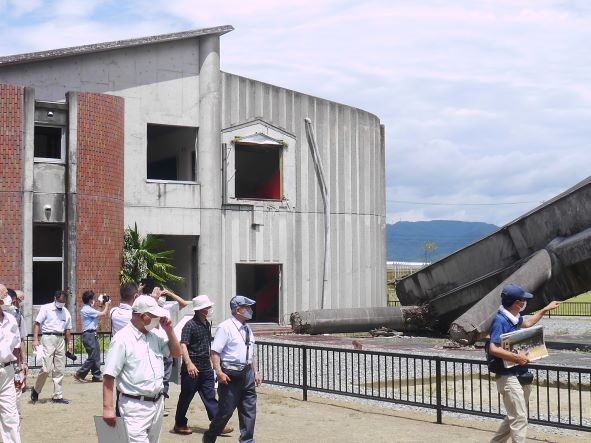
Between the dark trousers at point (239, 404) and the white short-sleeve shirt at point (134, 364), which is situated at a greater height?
the white short-sleeve shirt at point (134, 364)

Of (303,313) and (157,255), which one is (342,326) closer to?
(303,313)

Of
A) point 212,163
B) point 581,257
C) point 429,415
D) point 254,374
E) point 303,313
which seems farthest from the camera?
point 212,163

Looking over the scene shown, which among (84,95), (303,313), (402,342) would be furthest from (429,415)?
(84,95)

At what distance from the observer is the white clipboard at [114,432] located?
257 inches

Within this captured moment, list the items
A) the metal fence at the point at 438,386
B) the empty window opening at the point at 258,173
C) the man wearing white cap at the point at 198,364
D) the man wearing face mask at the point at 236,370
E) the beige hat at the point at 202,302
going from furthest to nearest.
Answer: the empty window opening at the point at 258,173
the metal fence at the point at 438,386
the man wearing white cap at the point at 198,364
the beige hat at the point at 202,302
the man wearing face mask at the point at 236,370

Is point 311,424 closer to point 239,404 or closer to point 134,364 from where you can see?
point 239,404

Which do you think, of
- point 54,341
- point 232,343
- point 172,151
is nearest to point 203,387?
point 232,343

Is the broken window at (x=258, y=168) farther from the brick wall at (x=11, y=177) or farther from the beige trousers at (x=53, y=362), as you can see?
the beige trousers at (x=53, y=362)

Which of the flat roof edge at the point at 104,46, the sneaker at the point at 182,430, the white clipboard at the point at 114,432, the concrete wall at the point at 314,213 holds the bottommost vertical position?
the sneaker at the point at 182,430

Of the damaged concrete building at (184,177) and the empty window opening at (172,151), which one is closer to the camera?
the damaged concrete building at (184,177)

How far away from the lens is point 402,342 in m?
24.2

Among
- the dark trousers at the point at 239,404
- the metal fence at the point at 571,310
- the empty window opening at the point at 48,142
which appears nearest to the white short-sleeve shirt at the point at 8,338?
the dark trousers at the point at 239,404

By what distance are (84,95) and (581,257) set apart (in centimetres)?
1345

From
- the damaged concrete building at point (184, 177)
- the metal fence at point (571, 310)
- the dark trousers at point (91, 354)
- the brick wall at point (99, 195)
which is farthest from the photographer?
the metal fence at point (571, 310)
